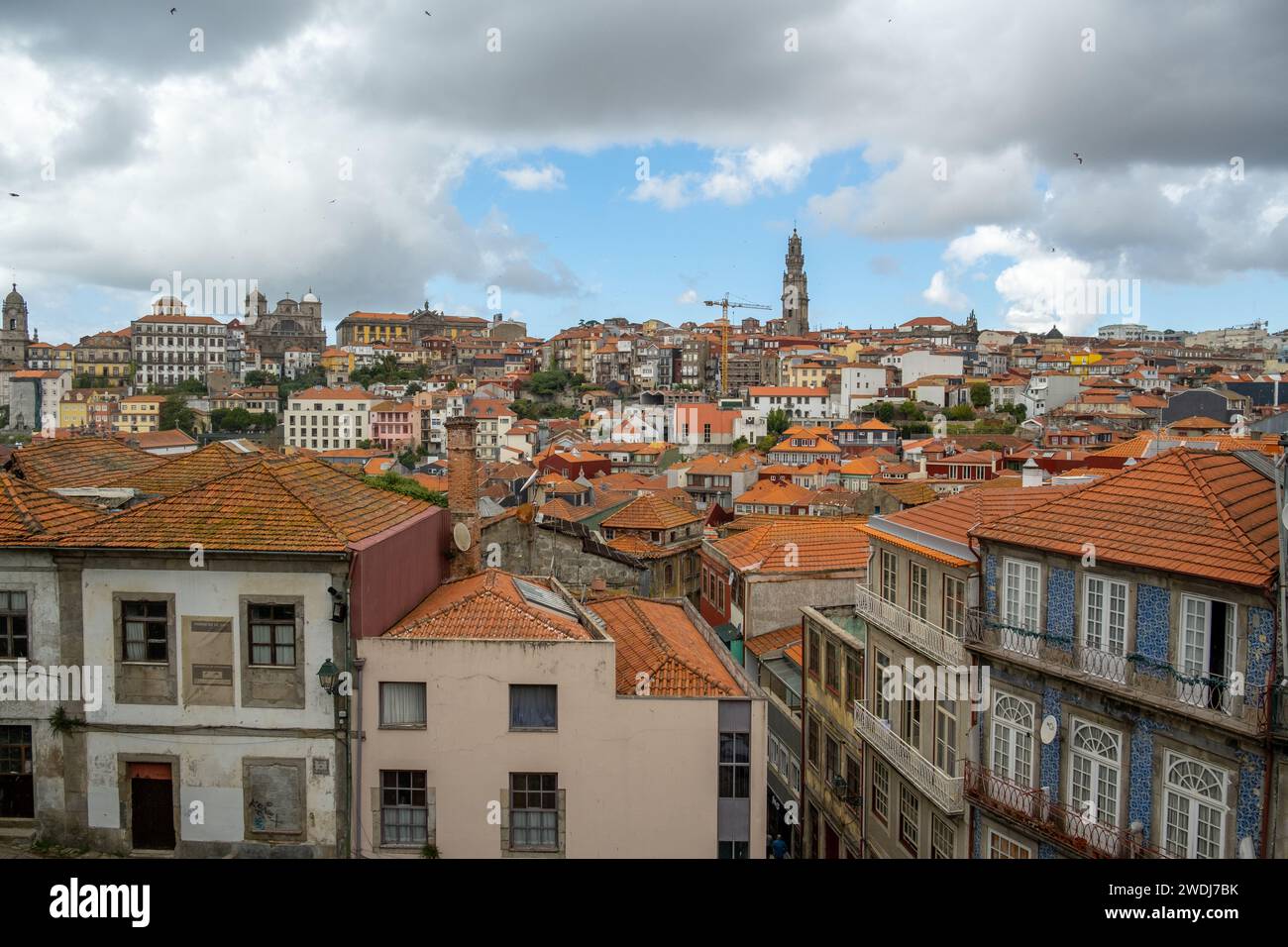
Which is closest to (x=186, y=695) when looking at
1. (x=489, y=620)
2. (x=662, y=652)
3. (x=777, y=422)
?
(x=489, y=620)

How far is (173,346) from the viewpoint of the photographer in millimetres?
134875

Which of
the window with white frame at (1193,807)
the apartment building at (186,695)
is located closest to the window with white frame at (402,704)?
the apartment building at (186,695)

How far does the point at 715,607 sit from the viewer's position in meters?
27.5

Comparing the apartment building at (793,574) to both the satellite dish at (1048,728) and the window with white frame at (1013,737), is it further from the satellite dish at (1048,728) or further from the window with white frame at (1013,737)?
the satellite dish at (1048,728)

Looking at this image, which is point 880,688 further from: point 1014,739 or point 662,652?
point 662,652

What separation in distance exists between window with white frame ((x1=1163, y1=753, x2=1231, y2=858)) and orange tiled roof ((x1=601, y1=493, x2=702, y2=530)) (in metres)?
29.9

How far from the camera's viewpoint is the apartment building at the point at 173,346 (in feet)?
435

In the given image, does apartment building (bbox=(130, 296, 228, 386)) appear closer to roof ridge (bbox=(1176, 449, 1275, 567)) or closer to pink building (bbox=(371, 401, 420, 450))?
pink building (bbox=(371, 401, 420, 450))

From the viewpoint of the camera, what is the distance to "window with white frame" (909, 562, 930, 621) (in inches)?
559

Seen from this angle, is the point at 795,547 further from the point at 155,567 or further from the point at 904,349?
the point at 904,349

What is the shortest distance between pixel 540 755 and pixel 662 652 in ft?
7.85

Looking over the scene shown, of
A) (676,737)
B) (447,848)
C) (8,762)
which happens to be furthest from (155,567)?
→ (676,737)

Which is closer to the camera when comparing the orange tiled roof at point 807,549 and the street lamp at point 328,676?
the street lamp at point 328,676

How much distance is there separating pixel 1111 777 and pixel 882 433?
81212 mm
